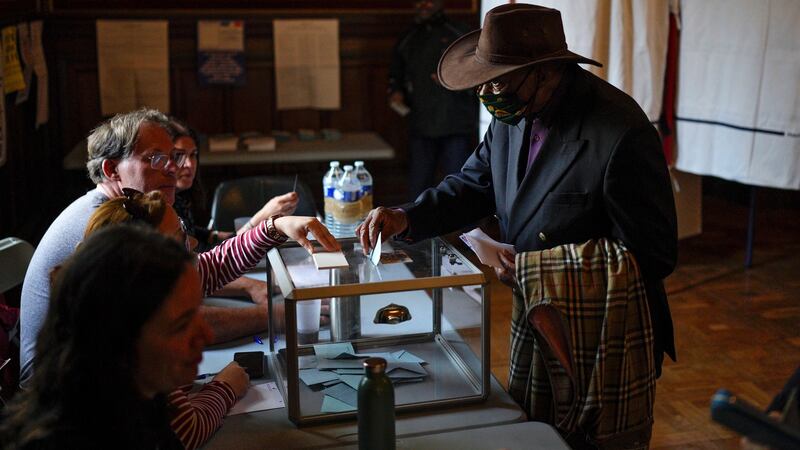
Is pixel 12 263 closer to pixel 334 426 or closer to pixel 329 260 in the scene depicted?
Result: pixel 329 260

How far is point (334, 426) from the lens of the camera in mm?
1829

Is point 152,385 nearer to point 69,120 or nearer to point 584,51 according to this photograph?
point 584,51

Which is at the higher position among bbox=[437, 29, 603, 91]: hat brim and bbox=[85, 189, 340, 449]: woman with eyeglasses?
bbox=[437, 29, 603, 91]: hat brim

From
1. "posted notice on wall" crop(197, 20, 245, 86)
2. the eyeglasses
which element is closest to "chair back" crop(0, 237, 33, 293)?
the eyeglasses

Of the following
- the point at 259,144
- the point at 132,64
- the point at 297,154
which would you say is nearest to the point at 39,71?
the point at 132,64

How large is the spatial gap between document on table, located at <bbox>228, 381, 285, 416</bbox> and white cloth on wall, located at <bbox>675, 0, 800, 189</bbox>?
128 inches

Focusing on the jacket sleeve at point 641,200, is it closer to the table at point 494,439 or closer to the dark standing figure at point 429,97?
the table at point 494,439

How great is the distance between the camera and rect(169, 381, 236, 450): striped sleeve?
169 cm

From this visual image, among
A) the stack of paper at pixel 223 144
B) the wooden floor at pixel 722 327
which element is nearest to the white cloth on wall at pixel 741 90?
the wooden floor at pixel 722 327

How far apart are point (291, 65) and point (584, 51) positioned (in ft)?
8.45

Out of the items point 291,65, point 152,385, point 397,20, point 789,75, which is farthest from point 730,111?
point 152,385

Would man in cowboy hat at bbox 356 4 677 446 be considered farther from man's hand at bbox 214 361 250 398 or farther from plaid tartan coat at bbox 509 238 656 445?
man's hand at bbox 214 361 250 398

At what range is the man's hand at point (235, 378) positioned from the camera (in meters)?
1.94

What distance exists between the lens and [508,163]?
221 centimetres
